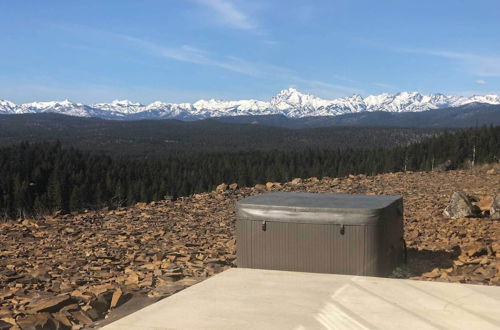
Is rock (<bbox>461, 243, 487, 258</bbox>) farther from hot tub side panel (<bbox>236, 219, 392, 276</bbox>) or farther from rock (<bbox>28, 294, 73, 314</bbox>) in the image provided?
rock (<bbox>28, 294, 73, 314</bbox>)

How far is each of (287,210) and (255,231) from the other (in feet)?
2.56

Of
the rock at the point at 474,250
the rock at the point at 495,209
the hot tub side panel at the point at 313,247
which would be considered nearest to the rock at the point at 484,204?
the rock at the point at 495,209

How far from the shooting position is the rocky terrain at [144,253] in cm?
825

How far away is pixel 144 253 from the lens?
12000mm

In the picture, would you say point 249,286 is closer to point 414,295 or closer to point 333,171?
point 414,295

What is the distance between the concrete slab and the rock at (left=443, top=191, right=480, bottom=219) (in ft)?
22.1

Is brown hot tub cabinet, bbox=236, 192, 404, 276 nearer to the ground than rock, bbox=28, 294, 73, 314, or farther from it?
farther from it

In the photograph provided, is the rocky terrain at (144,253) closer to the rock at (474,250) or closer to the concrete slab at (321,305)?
the rock at (474,250)

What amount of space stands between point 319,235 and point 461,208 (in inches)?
282

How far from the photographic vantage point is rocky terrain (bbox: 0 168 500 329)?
27.1 feet

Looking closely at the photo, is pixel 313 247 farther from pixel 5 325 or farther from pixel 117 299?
pixel 5 325

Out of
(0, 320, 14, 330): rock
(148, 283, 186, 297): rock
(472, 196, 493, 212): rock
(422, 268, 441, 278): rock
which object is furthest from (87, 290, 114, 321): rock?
(472, 196, 493, 212): rock

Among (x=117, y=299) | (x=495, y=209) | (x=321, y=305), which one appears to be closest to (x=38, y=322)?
(x=117, y=299)

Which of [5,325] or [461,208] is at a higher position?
[461,208]
